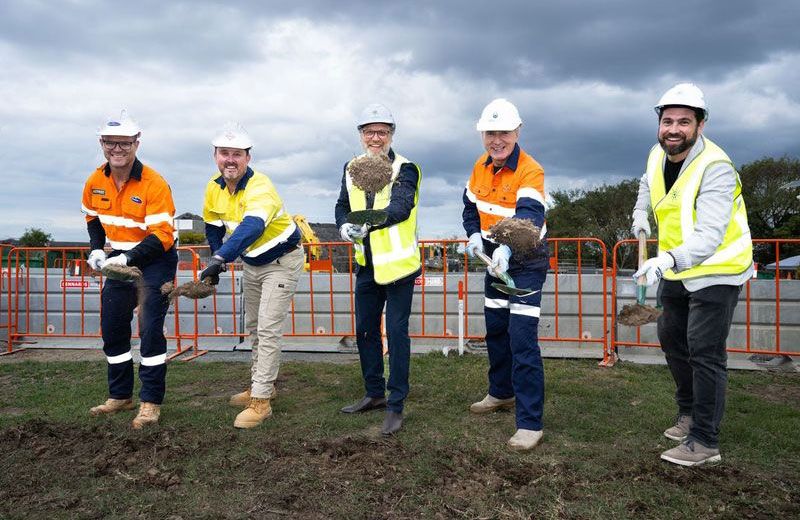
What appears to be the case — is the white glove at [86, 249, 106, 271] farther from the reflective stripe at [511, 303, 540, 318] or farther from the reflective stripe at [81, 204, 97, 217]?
the reflective stripe at [511, 303, 540, 318]

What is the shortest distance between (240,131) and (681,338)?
11.5ft

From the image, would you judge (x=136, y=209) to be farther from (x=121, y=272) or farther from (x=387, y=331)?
(x=387, y=331)

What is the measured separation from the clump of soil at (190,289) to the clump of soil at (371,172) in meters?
1.35

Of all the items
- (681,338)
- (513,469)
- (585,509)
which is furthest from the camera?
(681,338)

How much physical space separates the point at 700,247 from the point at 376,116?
89.8 inches

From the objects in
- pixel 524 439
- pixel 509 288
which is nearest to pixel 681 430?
pixel 524 439

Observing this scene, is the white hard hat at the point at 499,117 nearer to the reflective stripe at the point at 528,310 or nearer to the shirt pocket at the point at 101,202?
the reflective stripe at the point at 528,310

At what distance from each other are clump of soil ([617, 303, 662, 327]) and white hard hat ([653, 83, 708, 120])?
1.24 m

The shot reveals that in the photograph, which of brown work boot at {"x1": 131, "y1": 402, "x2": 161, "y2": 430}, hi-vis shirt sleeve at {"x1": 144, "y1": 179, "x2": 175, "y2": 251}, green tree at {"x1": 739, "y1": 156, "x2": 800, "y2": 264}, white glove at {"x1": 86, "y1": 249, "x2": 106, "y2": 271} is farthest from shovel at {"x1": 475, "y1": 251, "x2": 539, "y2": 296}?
green tree at {"x1": 739, "y1": 156, "x2": 800, "y2": 264}

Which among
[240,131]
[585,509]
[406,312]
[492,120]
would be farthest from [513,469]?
[240,131]

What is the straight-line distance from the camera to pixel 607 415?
4.88m

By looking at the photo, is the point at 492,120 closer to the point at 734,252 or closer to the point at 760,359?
the point at 734,252

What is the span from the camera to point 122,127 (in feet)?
15.5

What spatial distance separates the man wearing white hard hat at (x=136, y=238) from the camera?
15.5 ft
